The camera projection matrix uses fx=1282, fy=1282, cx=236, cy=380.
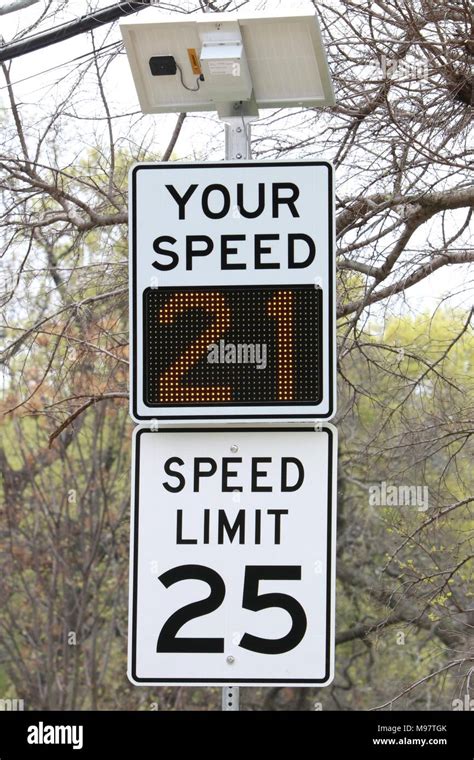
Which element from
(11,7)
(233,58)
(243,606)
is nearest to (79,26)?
(11,7)

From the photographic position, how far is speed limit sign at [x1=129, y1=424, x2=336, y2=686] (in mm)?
3633

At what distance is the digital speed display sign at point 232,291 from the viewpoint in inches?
147

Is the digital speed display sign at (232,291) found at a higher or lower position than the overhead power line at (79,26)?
lower

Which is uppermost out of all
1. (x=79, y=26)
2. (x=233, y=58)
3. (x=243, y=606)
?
(x=79, y=26)

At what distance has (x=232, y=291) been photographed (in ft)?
12.5

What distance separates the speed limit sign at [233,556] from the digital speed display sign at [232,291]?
11 cm

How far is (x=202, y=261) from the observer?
3.86 metres

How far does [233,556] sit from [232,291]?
2.56 ft

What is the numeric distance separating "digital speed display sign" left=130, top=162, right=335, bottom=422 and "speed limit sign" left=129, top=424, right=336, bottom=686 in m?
0.11
